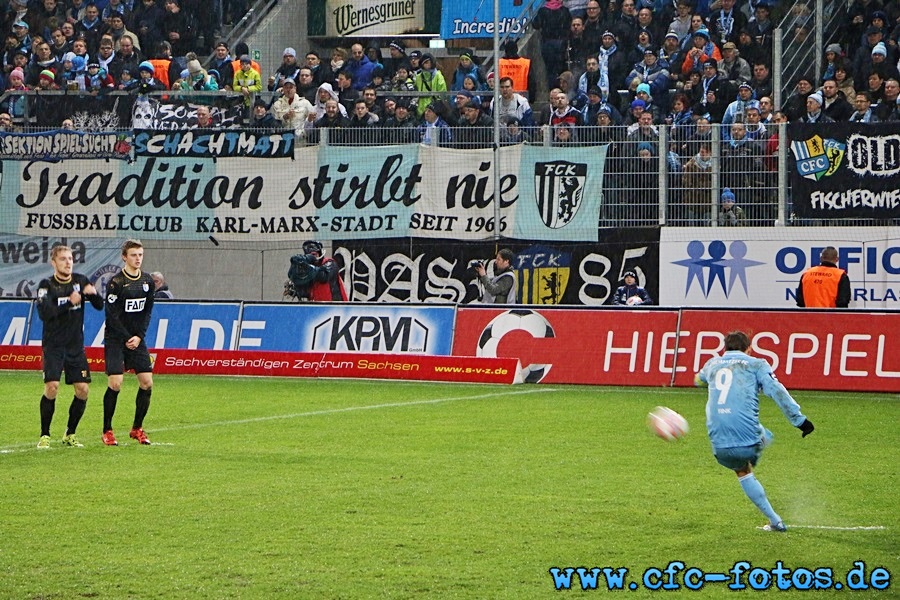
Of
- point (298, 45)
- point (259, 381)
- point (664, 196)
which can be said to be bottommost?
point (259, 381)

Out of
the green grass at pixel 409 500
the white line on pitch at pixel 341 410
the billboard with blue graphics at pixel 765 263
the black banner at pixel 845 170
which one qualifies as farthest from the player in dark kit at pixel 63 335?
the black banner at pixel 845 170

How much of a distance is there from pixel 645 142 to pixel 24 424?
10702mm

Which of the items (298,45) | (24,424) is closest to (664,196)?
(24,424)

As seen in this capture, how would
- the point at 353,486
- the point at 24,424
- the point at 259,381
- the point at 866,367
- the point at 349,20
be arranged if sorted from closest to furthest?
1. the point at 353,486
2. the point at 24,424
3. the point at 866,367
4. the point at 259,381
5. the point at 349,20

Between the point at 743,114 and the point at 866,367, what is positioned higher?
the point at 743,114

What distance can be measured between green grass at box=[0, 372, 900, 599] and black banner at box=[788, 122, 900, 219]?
453cm

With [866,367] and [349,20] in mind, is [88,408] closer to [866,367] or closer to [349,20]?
[866,367]

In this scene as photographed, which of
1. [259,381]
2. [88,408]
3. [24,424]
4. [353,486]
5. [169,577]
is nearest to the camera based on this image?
[169,577]

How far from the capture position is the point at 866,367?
19969mm

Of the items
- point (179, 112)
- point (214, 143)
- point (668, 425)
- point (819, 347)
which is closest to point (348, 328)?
point (214, 143)

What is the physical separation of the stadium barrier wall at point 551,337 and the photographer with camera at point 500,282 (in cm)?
100

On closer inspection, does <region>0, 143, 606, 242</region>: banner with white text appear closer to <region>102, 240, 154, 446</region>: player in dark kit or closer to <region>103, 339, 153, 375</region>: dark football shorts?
<region>102, 240, 154, 446</region>: player in dark kit

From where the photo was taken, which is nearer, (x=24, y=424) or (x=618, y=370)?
(x=24, y=424)

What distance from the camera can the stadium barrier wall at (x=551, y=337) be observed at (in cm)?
2006
